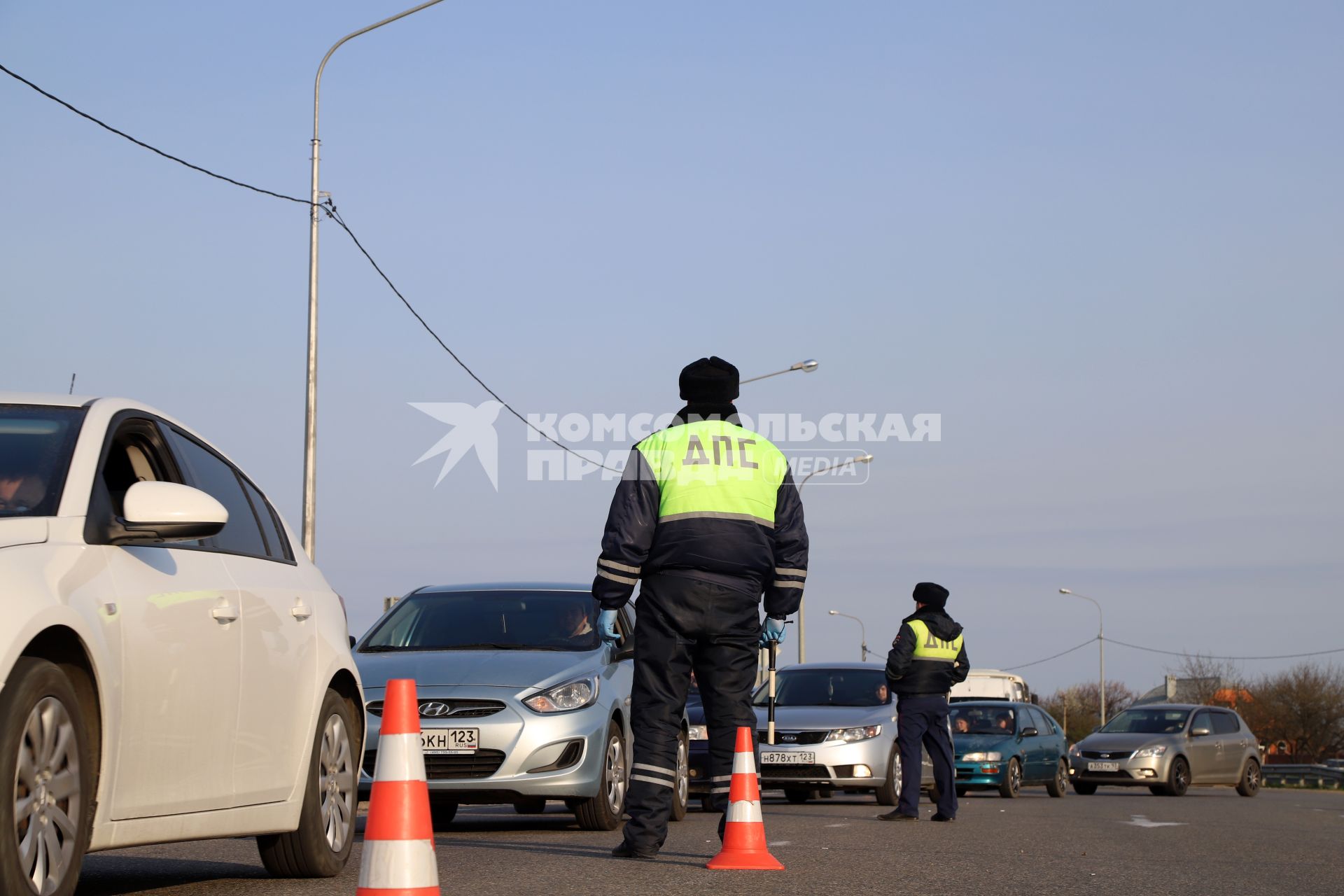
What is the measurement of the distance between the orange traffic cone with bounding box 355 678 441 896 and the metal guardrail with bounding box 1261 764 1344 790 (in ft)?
186

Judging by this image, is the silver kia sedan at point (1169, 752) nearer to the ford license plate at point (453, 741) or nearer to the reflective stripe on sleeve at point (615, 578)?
the ford license plate at point (453, 741)

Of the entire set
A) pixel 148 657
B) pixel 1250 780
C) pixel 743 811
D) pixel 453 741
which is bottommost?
pixel 1250 780

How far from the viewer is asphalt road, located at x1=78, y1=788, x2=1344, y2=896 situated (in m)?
7.01

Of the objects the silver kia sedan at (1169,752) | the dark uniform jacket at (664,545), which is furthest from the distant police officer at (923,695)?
the silver kia sedan at (1169,752)

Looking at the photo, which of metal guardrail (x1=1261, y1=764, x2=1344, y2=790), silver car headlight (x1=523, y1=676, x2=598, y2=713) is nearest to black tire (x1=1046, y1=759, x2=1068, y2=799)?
silver car headlight (x1=523, y1=676, x2=598, y2=713)

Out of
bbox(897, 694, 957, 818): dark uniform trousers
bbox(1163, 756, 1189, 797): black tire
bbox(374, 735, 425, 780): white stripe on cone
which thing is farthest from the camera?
bbox(1163, 756, 1189, 797): black tire

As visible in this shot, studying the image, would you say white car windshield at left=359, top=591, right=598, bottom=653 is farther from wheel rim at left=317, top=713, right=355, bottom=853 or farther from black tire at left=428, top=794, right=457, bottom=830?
wheel rim at left=317, top=713, right=355, bottom=853

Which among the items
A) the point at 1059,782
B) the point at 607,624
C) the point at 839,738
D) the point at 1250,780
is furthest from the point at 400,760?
the point at 1250,780

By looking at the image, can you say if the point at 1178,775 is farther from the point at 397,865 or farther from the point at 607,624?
the point at 397,865

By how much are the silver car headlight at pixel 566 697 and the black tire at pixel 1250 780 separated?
22.4m

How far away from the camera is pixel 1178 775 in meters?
29.2

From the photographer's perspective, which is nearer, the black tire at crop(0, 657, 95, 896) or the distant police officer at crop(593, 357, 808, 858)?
the black tire at crop(0, 657, 95, 896)

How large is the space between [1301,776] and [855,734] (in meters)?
51.5

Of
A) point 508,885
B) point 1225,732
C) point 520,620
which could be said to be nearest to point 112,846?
point 508,885
